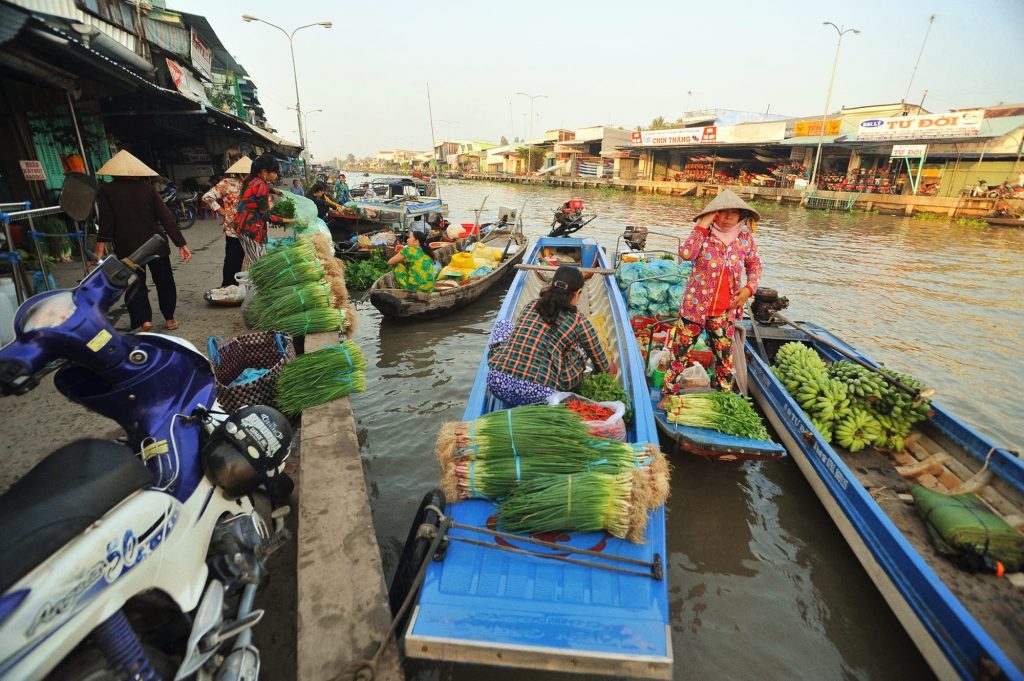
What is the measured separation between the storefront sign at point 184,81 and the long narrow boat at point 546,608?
564 inches

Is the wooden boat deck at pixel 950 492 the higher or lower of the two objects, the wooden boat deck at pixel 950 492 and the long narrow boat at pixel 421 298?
the lower

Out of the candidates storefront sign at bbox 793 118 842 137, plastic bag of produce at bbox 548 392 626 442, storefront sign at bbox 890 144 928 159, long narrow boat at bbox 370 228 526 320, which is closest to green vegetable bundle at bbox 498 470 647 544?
plastic bag of produce at bbox 548 392 626 442

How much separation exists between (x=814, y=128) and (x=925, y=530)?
119 ft

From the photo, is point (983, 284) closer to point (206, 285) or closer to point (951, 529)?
point (951, 529)

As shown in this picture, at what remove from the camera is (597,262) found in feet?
35.0

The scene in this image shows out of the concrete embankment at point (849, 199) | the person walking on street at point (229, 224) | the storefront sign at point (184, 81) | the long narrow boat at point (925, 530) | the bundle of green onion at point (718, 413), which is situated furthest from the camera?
the concrete embankment at point (849, 199)

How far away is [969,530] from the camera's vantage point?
3.30 metres

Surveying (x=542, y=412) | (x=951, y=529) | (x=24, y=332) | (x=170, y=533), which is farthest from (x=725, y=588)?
(x=24, y=332)

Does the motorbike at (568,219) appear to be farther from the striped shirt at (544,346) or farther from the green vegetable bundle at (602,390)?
the striped shirt at (544,346)

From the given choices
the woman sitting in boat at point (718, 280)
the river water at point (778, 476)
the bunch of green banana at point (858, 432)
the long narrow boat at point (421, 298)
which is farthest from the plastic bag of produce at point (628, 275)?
the bunch of green banana at point (858, 432)

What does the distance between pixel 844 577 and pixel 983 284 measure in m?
14.9

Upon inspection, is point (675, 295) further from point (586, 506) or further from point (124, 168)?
point (124, 168)

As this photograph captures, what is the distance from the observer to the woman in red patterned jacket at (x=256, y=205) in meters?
5.88

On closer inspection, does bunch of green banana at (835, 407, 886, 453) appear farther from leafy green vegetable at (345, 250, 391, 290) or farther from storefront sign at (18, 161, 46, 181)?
storefront sign at (18, 161, 46, 181)
